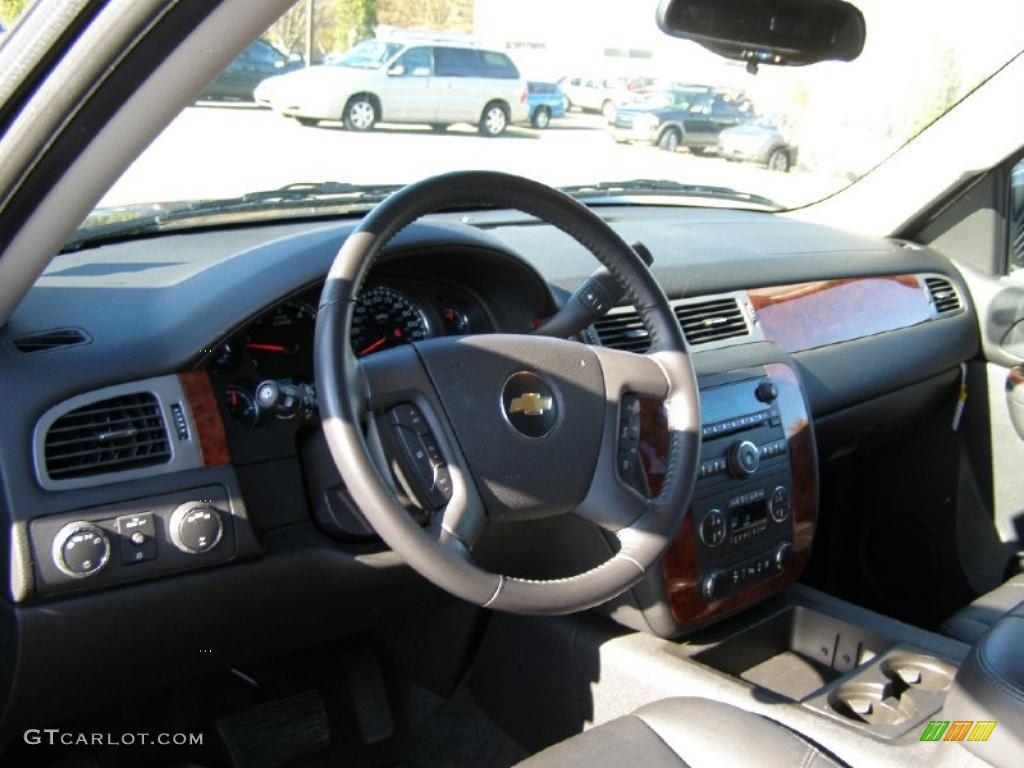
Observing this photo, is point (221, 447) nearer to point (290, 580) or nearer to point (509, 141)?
point (290, 580)

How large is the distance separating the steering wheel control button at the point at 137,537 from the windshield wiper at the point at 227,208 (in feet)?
A: 2.33

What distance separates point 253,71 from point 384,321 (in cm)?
63

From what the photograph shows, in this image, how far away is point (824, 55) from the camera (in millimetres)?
2426

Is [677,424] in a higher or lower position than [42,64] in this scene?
lower

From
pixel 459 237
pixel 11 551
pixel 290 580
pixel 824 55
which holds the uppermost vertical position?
pixel 824 55

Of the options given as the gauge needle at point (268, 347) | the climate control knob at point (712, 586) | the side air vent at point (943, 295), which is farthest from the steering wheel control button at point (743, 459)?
the side air vent at point (943, 295)

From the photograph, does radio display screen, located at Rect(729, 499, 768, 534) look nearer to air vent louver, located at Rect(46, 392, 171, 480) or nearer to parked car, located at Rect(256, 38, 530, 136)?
air vent louver, located at Rect(46, 392, 171, 480)

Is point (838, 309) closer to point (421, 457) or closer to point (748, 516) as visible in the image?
point (748, 516)

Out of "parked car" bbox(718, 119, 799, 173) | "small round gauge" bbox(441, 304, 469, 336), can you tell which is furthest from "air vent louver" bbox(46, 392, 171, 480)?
"parked car" bbox(718, 119, 799, 173)

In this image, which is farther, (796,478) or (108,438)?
(796,478)

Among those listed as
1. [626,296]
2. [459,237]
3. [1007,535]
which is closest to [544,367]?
[626,296]

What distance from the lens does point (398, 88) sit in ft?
10.3

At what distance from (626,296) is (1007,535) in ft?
7.15

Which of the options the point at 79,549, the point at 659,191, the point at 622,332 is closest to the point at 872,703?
the point at 622,332
